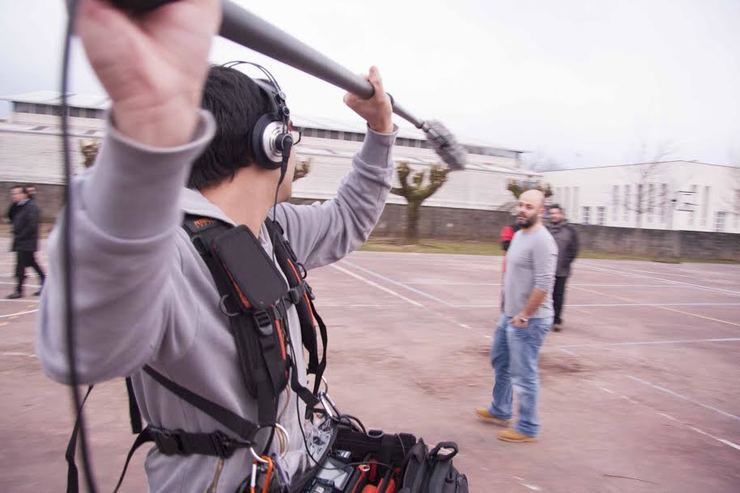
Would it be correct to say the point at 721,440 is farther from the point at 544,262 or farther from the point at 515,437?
the point at 544,262

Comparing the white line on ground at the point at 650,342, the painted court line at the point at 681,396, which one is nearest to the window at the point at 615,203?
the white line on ground at the point at 650,342

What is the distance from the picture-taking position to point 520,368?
15.1 feet

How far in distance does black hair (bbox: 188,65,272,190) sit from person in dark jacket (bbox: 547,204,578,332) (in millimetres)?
7998

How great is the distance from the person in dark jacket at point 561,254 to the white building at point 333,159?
1979 cm

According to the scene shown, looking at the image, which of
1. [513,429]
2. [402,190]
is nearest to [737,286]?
[402,190]

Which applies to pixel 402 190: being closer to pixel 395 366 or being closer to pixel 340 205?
pixel 395 366

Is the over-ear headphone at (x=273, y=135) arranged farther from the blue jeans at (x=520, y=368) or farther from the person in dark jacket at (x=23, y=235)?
the person in dark jacket at (x=23, y=235)

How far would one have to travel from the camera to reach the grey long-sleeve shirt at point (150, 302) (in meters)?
0.71

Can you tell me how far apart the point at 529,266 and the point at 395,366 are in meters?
2.26

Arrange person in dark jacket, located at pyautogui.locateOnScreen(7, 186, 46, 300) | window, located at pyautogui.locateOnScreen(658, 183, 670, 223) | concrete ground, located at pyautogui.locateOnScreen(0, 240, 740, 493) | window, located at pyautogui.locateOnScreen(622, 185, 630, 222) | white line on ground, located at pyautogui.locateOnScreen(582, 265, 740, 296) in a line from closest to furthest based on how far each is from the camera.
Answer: concrete ground, located at pyautogui.locateOnScreen(0, 240, 740, 493)
person in dark jacket, located at pyautogui.locateOnScreen(7, 186, 46, 300)
white line on ground, located at pyautogui.locateOnScreen(582, 265, 740, 296)
window, located at pyautogui.locateOnScreen(658, 183, 670, 223)
window, located at pyautogui.locateOnScreen(622, 185, 630, 222)

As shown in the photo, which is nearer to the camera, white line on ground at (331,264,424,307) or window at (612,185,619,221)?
white line on ground at (331,264,424,307)

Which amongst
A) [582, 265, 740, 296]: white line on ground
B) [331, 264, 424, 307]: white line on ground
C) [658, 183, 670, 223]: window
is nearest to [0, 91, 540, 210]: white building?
[658, 183, 670, 223]: window

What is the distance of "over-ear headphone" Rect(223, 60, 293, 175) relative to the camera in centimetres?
154

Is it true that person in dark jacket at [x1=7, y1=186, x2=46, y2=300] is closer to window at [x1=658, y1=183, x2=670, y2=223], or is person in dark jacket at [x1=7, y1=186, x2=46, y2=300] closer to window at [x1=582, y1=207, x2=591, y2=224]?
window at [x1=658, y1=183, x2=670, y2=223]
